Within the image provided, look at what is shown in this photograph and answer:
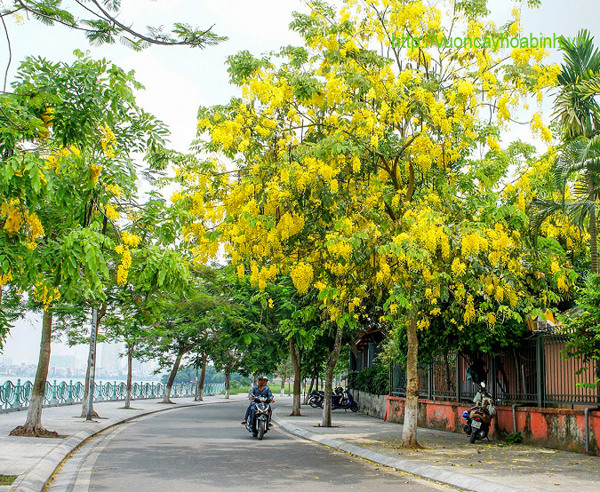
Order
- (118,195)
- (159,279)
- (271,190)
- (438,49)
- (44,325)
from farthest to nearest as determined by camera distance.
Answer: (44,325) → (438,49) → (271,190) → (118,195) → (159,279)

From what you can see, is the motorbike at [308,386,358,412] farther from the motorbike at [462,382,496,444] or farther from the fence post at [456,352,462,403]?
the motorbike at [462,382,496,444]

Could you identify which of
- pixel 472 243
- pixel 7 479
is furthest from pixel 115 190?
pixel 472 243

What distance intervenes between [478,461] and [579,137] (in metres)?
8.66

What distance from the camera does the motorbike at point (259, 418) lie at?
16.1 meters

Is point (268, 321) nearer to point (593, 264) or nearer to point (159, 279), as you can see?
point (593, 264)

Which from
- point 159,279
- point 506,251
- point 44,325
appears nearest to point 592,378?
point 506,251

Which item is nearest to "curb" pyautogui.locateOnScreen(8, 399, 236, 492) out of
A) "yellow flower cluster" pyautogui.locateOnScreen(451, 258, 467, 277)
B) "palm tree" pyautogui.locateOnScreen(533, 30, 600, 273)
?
"yellow flower cluster" pyautogui.locateOnScreen(451, 258, 467, 277)

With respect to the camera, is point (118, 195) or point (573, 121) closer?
point (118, 195)

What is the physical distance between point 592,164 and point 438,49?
5132 mm

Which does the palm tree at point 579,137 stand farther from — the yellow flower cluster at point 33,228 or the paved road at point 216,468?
the yellow flower cluster at point 33,228

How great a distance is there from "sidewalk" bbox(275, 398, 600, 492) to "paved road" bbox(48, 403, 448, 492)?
1.40 feet

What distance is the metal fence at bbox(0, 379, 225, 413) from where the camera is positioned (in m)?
24.4

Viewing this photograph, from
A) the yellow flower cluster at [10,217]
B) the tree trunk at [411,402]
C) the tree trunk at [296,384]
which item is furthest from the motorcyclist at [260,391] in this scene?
the yellow flower cluster at [10,217]

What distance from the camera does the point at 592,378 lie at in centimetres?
1306
